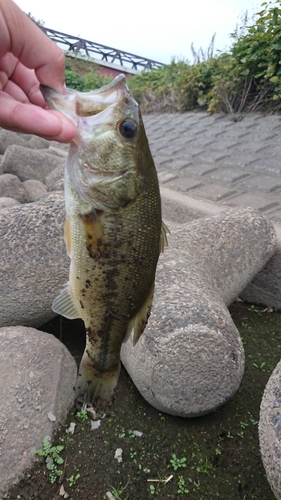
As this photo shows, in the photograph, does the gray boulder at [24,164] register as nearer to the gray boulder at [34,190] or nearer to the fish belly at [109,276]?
the gray boulder at [34,190]

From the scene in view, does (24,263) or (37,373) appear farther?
(24,263)

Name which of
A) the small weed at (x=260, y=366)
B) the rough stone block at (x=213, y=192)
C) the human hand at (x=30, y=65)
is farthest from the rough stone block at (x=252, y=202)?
the human hand at (x=30, y=65)

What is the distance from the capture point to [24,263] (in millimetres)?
3025

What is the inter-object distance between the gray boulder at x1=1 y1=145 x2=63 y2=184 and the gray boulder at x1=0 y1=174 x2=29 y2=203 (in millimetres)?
1187

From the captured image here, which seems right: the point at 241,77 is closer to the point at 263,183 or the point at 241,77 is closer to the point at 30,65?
the point at 263,183

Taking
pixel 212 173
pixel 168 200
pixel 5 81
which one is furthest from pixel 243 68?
pixel 5 81

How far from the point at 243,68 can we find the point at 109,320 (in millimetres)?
7467

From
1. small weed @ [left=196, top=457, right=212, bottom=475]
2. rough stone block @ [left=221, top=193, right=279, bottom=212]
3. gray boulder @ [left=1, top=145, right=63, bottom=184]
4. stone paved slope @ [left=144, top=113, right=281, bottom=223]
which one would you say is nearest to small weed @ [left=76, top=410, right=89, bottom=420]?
small weed @ [left=196, top=457, right=212, bottom=475]

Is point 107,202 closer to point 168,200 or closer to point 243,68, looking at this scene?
point 168,200

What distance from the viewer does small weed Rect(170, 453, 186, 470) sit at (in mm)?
2551

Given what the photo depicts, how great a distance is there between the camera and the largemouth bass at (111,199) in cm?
151

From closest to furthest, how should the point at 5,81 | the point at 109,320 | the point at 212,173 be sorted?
the point at 109,320 → the point at 5,81 → the point at 212,173

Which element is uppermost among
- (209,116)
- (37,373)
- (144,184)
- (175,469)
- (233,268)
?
(144,184)

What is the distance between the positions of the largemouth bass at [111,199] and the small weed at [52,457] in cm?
132
